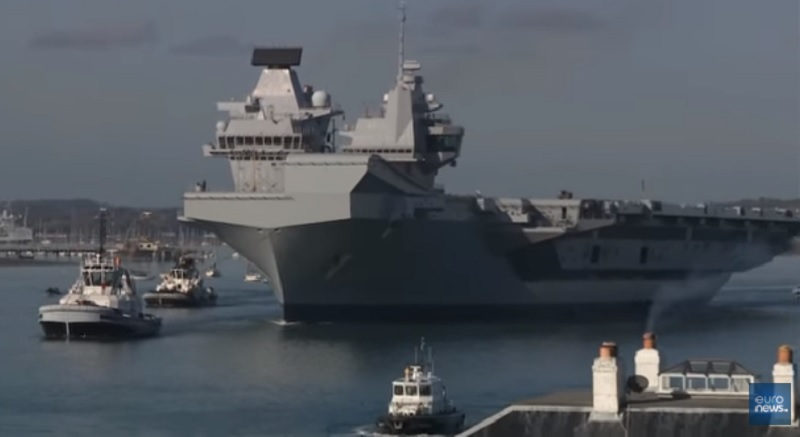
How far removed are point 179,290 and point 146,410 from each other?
50694mm

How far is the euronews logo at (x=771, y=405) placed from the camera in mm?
17781

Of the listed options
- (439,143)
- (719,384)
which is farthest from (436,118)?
(719,384)

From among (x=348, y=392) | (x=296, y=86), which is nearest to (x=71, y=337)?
(x=296, y=86)

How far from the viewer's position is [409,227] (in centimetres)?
6850

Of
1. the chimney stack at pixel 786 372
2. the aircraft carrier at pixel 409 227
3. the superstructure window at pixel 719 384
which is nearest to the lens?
the chimney stack at pixel 786 372

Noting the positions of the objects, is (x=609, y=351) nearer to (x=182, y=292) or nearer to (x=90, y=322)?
(x=90, y=322)

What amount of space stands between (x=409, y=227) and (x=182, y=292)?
1075 inches

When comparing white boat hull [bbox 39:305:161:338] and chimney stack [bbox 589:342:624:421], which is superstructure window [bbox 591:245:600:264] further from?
chimney stack [bbox 589:342:624:421]

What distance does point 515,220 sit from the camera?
72.7 m

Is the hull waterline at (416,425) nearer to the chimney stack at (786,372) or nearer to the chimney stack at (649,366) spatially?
the chimney stack at (649,366)

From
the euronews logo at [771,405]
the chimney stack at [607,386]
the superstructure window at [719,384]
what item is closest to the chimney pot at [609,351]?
the chimney stack at [607,386]

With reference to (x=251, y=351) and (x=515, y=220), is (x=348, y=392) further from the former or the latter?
(x=515, y=220)

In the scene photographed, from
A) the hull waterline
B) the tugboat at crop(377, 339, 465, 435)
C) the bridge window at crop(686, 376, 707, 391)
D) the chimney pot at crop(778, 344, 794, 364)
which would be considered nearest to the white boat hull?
the tugboat at crop(377, 339, 465, 435)

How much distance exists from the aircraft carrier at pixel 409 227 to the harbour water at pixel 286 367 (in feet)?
5.69
